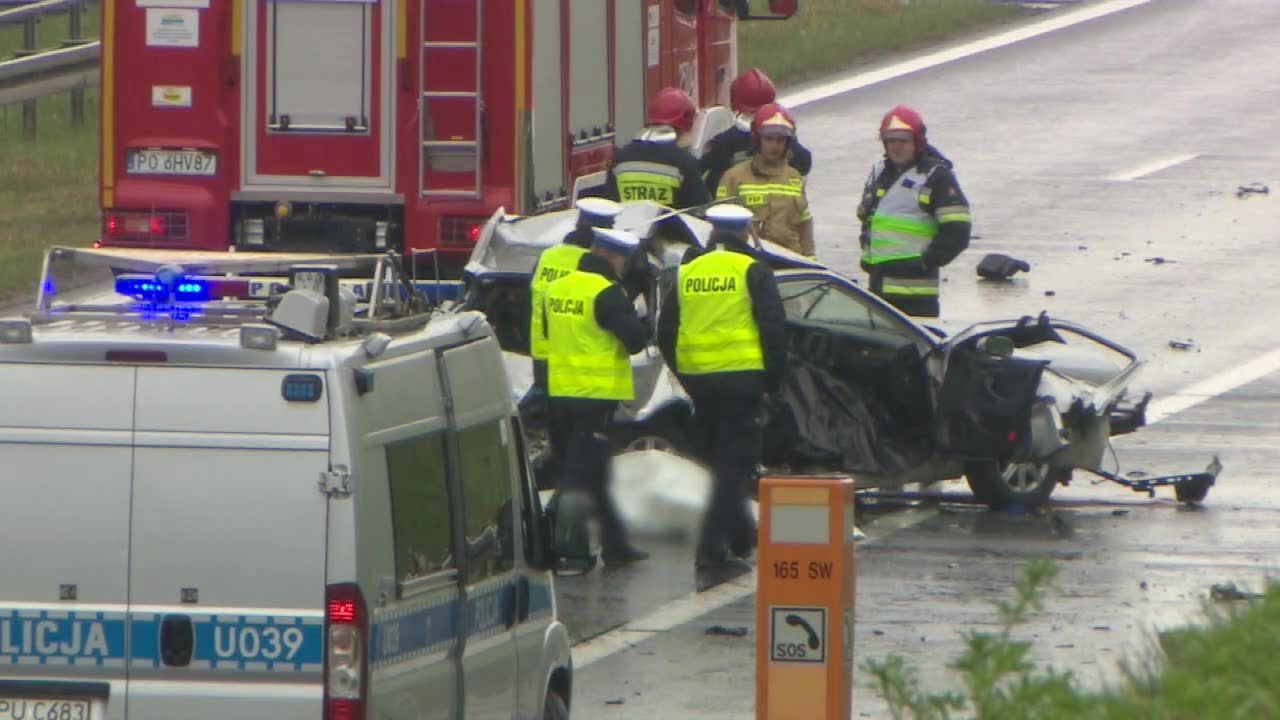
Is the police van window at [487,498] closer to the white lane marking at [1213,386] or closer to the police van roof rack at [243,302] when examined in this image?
the police van roof rack at [243,302]

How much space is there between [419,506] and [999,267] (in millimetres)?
14679

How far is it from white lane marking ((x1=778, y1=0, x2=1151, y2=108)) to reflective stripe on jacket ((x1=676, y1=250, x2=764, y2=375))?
56.1 ft

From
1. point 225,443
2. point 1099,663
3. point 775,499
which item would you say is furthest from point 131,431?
point 1099,663

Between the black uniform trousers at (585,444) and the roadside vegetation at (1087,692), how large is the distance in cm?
448

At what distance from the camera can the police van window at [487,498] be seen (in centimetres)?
711

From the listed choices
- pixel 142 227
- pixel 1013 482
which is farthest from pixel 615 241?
pixel 142 227

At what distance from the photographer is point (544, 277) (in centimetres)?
1230

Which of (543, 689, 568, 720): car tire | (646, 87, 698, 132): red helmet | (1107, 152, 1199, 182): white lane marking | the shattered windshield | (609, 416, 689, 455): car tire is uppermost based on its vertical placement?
(1107, 152, 1199, 182): white lane marking

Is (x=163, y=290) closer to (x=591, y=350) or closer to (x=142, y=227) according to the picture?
(x=591, y=350)

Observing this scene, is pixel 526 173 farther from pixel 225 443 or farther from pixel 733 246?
pixel 225 443

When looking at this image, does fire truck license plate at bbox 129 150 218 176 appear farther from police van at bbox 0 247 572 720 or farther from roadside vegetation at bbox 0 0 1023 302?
police van at bbox 0 247 572 720

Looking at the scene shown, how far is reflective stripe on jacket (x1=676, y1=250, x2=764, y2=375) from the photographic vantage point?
39.5ft

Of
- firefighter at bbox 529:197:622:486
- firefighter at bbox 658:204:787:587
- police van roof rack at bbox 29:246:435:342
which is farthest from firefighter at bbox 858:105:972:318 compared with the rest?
police van roof rack at bbox 29:246:435:342

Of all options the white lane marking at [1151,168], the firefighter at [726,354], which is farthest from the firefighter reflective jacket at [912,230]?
the white lane marking at [1151,168]
